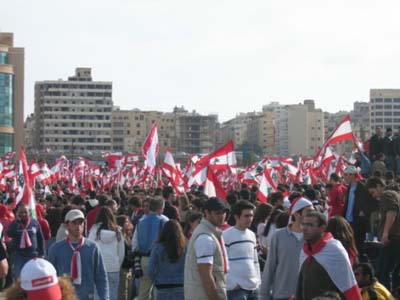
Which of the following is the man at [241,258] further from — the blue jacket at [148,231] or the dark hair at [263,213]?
the dark hair at [263,213]

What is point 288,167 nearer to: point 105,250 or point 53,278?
point 105,250

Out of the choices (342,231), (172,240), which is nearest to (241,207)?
(172,240)

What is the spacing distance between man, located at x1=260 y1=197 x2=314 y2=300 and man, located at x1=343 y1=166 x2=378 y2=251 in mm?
4605

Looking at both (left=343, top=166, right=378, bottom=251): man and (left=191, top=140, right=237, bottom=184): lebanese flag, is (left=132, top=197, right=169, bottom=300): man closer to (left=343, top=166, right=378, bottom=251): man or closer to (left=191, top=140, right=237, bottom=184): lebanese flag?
(left=343, top=166, right=378, bottom=251): man

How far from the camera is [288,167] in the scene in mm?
39312

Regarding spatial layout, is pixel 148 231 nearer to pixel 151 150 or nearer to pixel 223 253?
pixel 223 253

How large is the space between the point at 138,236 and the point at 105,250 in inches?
34.8

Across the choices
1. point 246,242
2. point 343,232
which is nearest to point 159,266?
point 246,242

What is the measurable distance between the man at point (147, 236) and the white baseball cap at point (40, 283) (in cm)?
681

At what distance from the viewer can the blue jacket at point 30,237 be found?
560 inches

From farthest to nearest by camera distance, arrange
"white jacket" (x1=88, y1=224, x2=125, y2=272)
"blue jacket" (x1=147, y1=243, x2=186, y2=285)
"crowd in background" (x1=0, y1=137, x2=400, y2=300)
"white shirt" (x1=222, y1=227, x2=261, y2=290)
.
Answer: "white jacket" (x1=88, y1=224, x2=125, y2=272), "blue jacket" (x1=147, y1=243, x2=186, y2=285), "white shirt" (x1=222, y1=227, x2=261, y2=290), "crowd in background" (x1=0, y1=137, x2=400, y2=300)

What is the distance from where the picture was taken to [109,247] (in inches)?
470

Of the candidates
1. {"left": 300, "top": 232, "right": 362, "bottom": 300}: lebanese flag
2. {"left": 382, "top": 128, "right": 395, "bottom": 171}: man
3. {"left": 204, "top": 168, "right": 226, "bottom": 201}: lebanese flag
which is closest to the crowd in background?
{"left": 300, "top": 232, "right": 362, "bottom": 300}: lebanese flag

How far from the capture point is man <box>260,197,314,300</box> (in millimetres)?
9516
